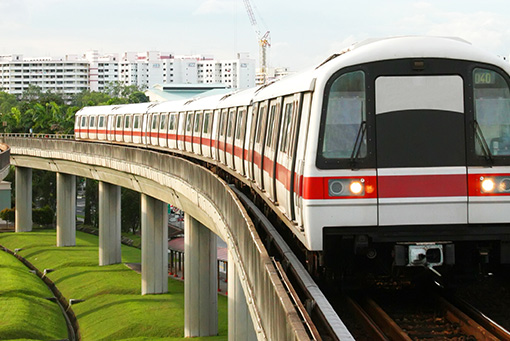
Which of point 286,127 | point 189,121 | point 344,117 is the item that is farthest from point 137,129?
point 344,117

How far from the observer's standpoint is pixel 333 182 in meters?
9.76

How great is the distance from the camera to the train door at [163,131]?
35531 millimetres

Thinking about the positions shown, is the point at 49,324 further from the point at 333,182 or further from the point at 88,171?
the point at 333,182

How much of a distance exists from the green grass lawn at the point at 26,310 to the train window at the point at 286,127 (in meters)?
18.2

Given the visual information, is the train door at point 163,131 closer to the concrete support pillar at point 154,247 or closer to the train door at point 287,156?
the concrete support pillar at point 154,247

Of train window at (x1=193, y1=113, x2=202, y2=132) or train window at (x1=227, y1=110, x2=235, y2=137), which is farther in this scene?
train window at (x1=193, y1=113, x2=202, y2=132)

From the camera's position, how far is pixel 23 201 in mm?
58375

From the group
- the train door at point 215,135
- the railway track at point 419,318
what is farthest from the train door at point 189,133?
the railway track at point 419,318

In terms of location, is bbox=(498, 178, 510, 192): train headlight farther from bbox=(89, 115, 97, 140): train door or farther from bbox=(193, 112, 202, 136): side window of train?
bbox=(89, 115, 97, 140): train door

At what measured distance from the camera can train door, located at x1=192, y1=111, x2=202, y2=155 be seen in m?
29.0

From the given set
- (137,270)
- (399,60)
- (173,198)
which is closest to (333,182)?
(399,60)

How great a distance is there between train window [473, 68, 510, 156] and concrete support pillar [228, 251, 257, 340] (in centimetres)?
1078

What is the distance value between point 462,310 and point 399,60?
3087 millimetres

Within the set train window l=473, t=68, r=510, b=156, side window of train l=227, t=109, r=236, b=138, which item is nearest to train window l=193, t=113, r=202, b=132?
side window of train l=227, t=109, r=236, b=138
